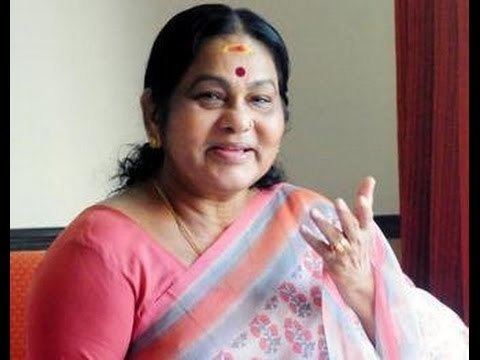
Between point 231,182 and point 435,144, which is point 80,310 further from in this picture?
point 435,144

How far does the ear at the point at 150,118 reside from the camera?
1365 mm

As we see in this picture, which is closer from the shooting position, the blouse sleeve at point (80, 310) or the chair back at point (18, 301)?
the blouse sleeve at point (80, 310)

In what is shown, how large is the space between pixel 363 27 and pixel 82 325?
1512 millimetres

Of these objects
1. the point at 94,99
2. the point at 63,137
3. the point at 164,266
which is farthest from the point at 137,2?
the point at 164,266

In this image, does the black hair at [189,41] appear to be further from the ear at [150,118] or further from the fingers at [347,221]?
the fingers at [347,221]

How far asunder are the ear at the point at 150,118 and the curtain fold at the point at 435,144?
0.75m

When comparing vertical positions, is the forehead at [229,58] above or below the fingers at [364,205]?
above

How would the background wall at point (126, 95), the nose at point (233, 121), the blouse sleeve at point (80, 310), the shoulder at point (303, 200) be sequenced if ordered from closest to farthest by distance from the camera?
the blouse sleeve at point (80, 310) < the nose at point (233, 121) < the shoulder at point (303, 200) < the background wall at point (126, 95)

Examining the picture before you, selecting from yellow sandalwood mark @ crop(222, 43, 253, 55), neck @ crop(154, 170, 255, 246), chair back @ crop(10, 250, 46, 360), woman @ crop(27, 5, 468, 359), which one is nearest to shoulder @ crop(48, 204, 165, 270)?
woman @ crop(27, 5, 468, 359)

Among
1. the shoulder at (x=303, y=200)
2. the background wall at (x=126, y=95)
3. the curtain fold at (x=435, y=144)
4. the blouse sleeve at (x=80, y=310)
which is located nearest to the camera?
the blouse sleeve at (x=80, y=310)

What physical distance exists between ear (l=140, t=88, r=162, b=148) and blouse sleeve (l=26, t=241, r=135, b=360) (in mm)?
259

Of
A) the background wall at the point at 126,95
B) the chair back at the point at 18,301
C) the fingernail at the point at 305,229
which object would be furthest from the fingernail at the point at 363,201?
the background wall at the point at 126,95

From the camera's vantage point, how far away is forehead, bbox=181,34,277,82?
4.28 ft

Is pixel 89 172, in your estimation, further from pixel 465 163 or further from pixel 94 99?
pixel 465 163
